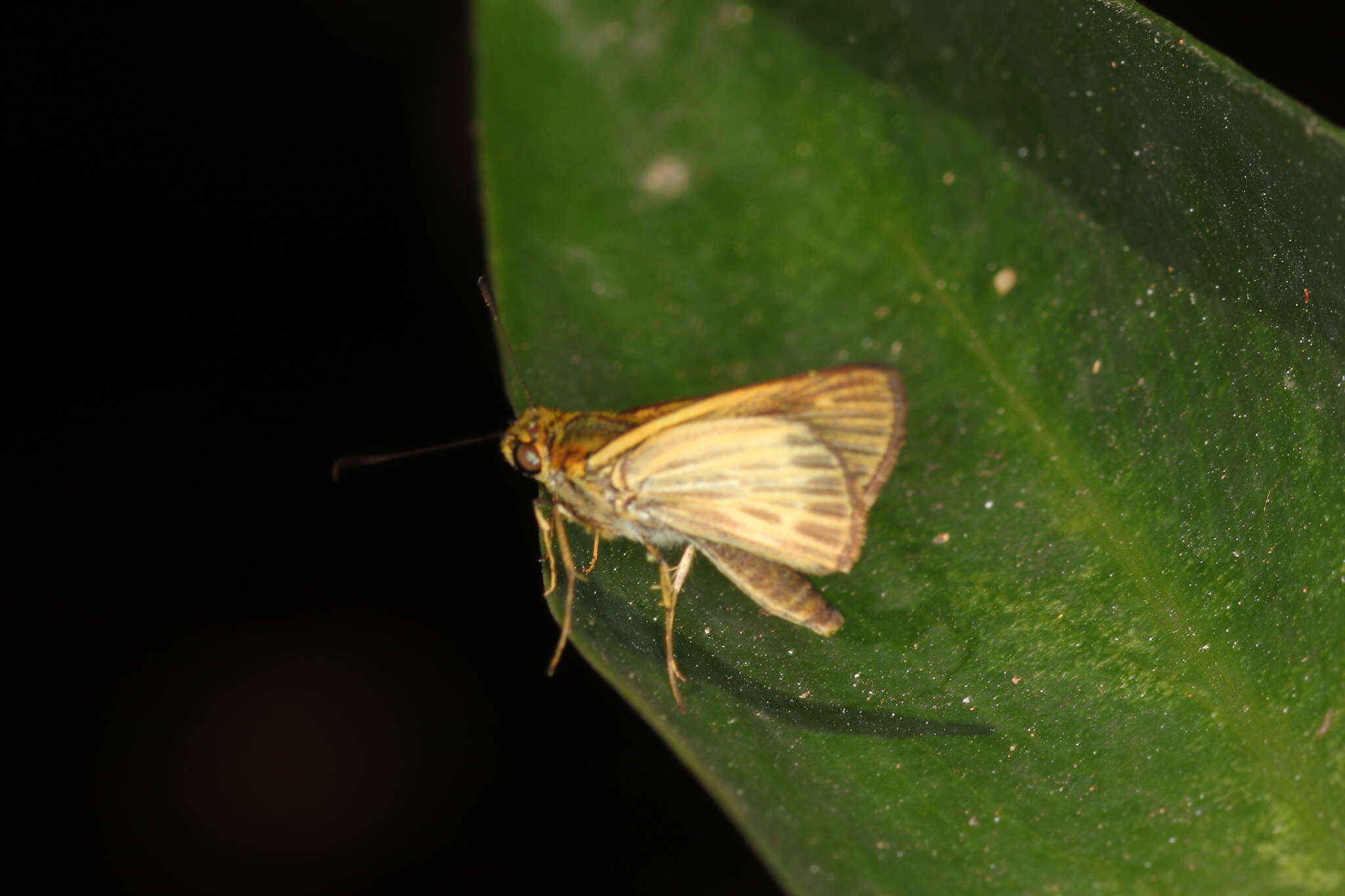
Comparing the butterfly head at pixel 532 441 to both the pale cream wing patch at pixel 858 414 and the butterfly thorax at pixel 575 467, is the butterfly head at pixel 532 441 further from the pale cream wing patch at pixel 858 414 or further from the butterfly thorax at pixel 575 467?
the pale cream wing patch at pixel 858 414

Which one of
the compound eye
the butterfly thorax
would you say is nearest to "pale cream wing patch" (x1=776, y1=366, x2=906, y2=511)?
the butterfly thorax

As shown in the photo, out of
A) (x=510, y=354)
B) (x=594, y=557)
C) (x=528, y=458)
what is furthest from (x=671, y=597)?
(x=510, y=354)

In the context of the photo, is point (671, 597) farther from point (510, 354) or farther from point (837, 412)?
point (510, 354)

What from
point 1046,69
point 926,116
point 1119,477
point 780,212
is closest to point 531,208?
point 780,212

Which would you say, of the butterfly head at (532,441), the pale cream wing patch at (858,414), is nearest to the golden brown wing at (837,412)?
the pale cream wing patch at (858,414)

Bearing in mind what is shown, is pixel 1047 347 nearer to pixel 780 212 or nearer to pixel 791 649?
pixel 780 212
